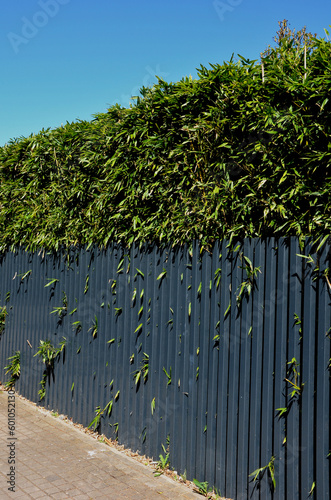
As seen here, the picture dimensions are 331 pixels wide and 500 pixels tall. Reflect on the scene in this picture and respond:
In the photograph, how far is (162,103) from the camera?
5203 millimetres

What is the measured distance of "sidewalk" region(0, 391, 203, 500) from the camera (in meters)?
4.59

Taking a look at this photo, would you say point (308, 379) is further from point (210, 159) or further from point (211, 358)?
point (210, 159)

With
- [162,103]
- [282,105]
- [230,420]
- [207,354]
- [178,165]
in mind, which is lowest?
→ [230,420]

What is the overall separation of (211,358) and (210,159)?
6.30 ft

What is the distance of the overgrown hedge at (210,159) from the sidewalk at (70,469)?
2.46 meters

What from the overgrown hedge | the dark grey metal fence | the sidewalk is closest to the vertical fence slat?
the dark grey metal fence

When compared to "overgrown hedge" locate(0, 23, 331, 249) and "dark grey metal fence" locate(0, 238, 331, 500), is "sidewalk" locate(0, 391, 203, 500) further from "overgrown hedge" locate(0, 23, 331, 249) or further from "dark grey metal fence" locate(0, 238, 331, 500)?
"overgrown hedge" locate(0, 23, 331, 249)

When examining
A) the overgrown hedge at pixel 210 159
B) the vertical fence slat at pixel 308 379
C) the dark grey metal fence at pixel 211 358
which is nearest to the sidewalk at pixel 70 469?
the dark grey metal fence at pixel 211 358

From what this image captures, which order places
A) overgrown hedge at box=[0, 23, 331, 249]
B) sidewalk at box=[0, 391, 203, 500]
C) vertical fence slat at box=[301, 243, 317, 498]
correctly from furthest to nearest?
sidewalk at box=[0, 391, 203, 500] < overgrown hedge at box=[0, 23, 331, 249] < vertical fence slat at box=[301, 243, 317, 498]

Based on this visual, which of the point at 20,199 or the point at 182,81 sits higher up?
the point at 182,81

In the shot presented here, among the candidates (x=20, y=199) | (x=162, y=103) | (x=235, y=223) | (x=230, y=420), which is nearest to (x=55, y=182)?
(x=20, y=199)

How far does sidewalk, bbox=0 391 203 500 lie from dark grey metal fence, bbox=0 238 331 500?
24 cm

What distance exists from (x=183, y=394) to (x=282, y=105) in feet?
9.64

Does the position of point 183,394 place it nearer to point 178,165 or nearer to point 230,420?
point 230,420
